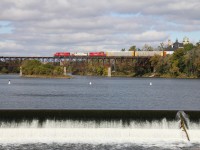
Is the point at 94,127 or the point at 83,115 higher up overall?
the point at 83,115

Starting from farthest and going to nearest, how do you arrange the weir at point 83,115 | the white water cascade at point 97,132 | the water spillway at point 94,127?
the weir at point 83,115 < the water spillway at point 94,127 < the white water cascade at point 97,132

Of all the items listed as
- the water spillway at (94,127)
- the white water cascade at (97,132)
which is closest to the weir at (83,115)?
the water spillway at (94,127)

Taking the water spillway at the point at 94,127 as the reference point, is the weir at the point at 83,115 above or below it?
above

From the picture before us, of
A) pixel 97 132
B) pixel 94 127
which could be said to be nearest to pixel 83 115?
pixel 94 127

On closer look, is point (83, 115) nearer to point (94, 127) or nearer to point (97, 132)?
point (94, 127)

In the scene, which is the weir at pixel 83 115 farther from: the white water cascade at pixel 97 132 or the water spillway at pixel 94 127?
the white water cascade at pixel 97 132

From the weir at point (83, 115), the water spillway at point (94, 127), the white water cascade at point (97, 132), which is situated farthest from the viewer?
the weir at point (83, 115)

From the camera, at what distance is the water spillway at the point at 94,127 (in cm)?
3934

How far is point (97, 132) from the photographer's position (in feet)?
132

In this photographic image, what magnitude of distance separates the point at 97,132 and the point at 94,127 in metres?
0.76

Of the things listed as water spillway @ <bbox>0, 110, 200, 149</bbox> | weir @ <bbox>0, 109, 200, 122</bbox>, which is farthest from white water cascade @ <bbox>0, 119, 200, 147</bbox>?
weir @ <bbox>0, 109, 200, 122</bbox>

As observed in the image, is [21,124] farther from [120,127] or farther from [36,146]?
[120,127]

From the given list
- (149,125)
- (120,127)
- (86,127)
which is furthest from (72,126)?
(149,125)

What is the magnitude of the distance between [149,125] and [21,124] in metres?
10.9
